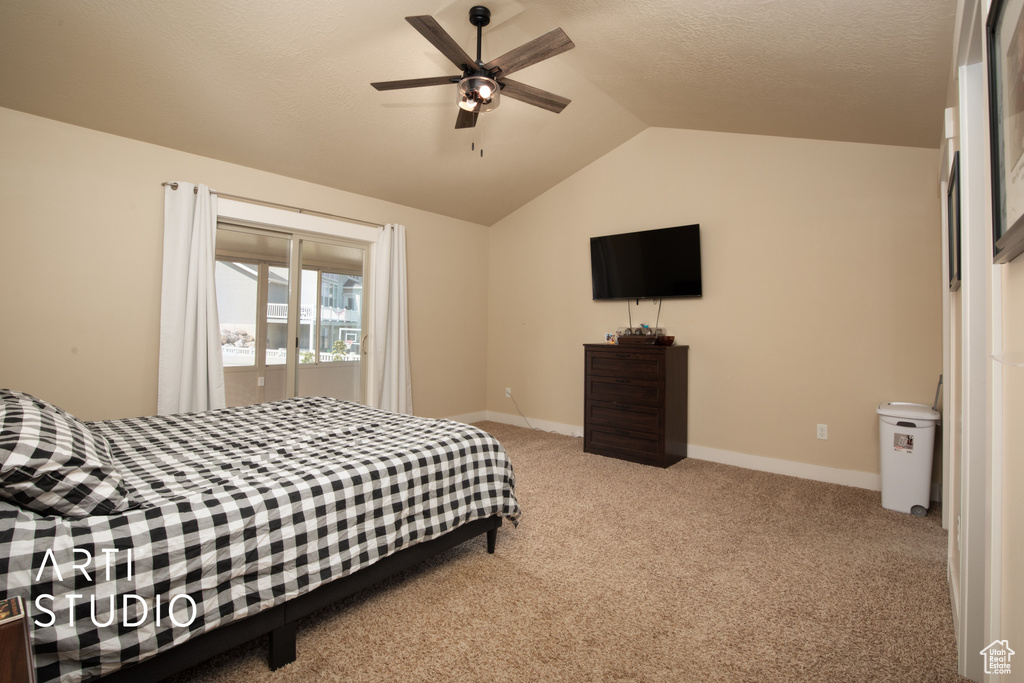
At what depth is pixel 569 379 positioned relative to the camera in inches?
194

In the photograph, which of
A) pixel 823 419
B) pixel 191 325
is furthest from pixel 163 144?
pixel 823 419

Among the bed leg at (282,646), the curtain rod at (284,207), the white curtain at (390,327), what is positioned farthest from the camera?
the white curtain at (390,327)

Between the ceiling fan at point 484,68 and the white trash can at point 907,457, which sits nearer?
the ceiling fan at point 484,68

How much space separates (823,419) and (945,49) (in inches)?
92.5

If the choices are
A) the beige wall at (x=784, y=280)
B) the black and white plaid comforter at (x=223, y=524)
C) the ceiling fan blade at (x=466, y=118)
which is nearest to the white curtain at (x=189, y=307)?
the black and white plaid comforter at (x=223, y=524)

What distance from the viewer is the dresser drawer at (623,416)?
3799 mm

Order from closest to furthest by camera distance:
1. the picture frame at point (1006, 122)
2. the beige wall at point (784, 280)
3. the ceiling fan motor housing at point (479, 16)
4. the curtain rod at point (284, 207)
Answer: the picture frame at point (1006, 122), the ceiling fan motor housing at point (479, 16), the beige wall at point (784, 280), the curtain rod at point (284, 207)

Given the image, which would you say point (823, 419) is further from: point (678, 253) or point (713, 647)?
point (713, 647)

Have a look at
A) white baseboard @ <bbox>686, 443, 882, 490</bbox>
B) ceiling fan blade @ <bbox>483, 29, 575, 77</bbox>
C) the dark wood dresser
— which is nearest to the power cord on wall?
the dark wood dresser

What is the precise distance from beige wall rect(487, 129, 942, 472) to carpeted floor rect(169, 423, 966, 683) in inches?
33.5

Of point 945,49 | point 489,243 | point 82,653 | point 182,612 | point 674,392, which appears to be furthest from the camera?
point 489,243

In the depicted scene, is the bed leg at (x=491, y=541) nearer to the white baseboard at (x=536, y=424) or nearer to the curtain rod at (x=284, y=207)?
the white baseboard at (x=536, y=424)

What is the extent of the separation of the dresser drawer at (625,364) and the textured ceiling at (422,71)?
6.25 feet

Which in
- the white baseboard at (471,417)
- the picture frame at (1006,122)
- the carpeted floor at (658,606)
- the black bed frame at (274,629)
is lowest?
the carpeted floor at (658,606)
